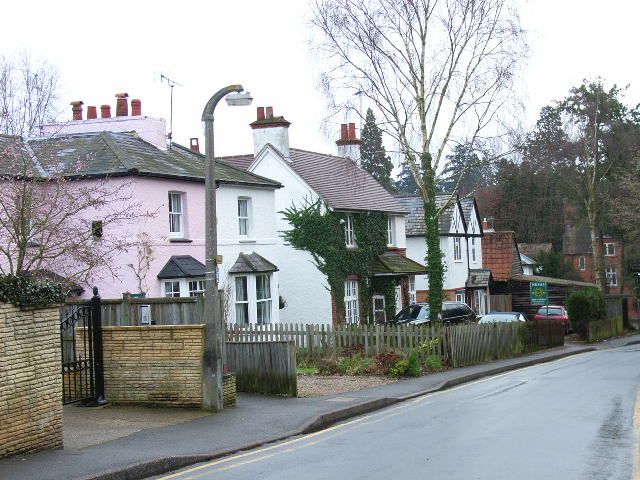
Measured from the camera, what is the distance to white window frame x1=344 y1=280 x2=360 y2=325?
39.8m

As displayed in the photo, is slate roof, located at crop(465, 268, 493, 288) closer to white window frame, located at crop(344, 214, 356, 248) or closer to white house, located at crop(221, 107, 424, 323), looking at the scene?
white house, located at crop(221, 107, 424, 323)

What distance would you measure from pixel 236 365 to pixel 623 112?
50.3 m

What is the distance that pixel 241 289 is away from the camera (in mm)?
33125

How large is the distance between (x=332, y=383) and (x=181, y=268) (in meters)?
8.27

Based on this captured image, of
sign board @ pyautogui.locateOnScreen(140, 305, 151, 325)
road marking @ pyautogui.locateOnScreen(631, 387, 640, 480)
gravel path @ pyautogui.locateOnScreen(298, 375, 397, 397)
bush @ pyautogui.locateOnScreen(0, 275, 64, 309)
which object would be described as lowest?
road marking @ pyautogui.locateOnScreen(631, 387, 640, 480)

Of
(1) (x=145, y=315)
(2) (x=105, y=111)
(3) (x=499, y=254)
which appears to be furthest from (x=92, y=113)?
(3) (x=499, y=254)

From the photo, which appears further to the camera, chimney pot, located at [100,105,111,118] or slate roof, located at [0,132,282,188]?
chimney pot, located at [100,105,111,118]

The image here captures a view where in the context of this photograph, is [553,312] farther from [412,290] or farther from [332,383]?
[332,383]

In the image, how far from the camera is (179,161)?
31.3 meters

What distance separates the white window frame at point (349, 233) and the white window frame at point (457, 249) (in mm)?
15237

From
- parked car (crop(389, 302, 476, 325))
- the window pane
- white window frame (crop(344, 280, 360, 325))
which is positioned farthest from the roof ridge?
white window frame (crop(344, 280, 360, 325))

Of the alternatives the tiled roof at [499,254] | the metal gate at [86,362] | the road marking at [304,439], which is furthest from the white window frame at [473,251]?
the metal gate at [86,362]

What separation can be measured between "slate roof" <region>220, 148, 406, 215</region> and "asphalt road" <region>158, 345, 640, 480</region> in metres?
20.8

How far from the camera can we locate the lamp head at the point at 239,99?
15.7 meters
